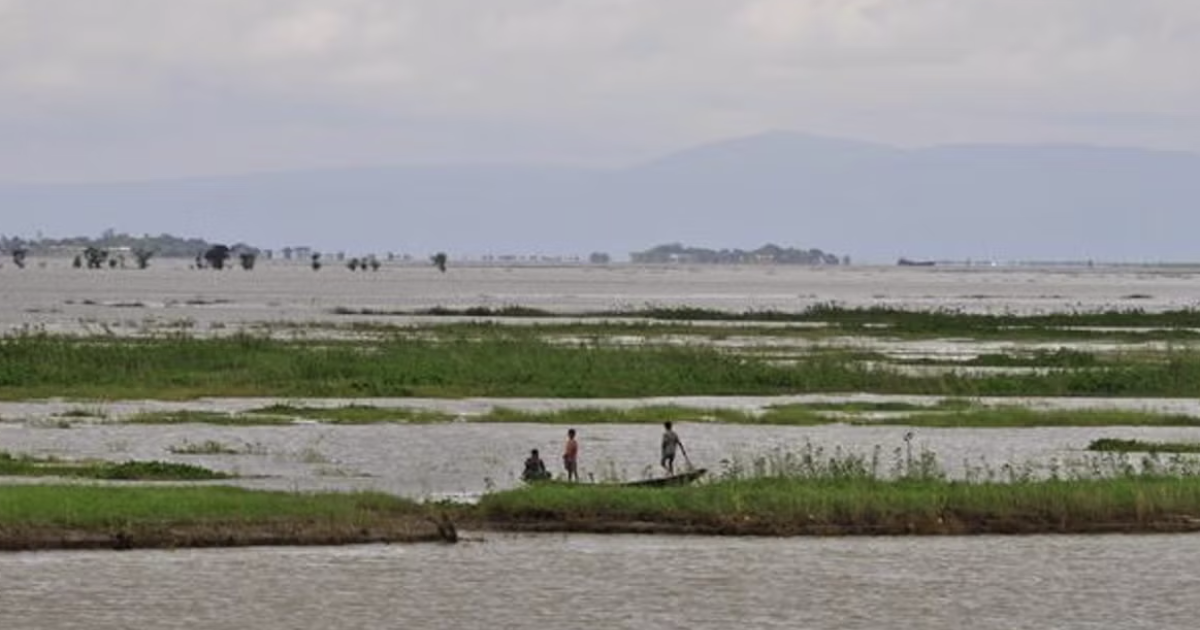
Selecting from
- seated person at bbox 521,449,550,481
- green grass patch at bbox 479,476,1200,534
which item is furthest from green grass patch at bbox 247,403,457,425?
green grass patch at bbox 479,476,1200,534

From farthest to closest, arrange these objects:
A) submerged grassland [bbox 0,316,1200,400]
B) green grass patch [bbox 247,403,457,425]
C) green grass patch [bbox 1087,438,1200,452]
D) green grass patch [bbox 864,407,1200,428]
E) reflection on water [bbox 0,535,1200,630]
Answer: submerged grassland [bbox 0,316,1200,400]
green grass patch [bbox 864,407,1200,428]
green grass patch [bbox 247,403,457,425]
green grass patch [bbox 1087,438,1200,452]
reflection on water [bbox 0,535,1200,630]

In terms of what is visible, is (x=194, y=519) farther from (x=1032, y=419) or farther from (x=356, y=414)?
(x=1032, y=419)

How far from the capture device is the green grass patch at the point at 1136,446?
48.0m

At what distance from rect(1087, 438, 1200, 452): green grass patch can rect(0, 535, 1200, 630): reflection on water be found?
12306 mm

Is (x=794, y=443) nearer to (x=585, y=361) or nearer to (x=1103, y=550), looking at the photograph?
(x=1103, y=550)

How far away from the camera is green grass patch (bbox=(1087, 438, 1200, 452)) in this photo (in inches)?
1890

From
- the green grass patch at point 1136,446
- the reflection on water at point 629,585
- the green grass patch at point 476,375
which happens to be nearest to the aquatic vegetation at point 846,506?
the reflection on water at point 629,585

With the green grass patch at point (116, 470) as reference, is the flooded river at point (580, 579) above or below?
below

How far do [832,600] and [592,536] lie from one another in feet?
18.6

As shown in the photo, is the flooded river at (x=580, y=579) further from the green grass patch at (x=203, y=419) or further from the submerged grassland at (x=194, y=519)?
the green grass patch at (x=203, y=419)

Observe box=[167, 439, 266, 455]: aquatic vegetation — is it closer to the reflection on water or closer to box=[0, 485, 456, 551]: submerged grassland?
box=[0, 485, 456, 551]: submerged grassland

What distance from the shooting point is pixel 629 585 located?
31.7m

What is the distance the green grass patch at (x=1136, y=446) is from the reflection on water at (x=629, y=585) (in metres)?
12.3

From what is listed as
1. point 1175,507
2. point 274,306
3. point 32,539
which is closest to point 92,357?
point 32,539
